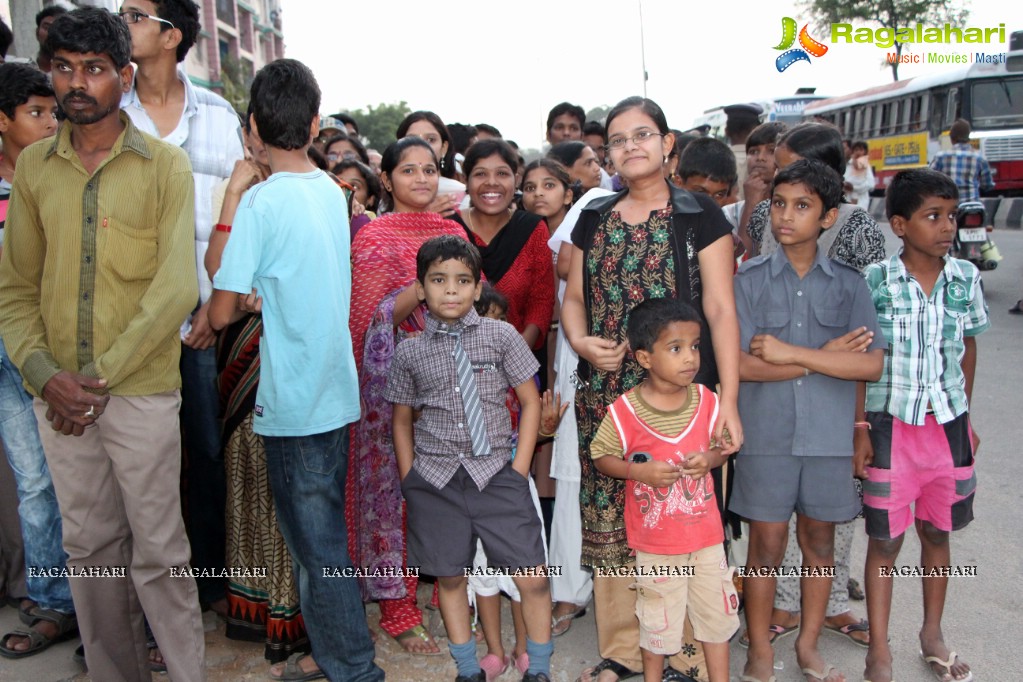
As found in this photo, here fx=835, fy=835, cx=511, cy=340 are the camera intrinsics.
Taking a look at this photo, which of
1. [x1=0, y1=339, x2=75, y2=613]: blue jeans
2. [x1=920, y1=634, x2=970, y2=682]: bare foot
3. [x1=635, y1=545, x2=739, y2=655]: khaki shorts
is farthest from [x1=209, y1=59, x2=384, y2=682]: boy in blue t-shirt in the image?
[x1=920, y1=634, x2=970, y2=682]: bare foot

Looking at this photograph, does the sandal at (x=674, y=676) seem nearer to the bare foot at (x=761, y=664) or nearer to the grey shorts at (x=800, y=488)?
the bare foot at (x=761, y=664)

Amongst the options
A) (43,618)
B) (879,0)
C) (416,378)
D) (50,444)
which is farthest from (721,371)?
(879,0)

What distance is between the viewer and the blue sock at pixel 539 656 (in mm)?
2980

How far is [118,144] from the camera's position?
2.65 m

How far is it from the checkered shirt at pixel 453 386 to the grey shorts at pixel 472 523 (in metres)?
0.05

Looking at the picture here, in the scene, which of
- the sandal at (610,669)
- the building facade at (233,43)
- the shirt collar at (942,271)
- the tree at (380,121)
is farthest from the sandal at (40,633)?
the tree at (380,121)

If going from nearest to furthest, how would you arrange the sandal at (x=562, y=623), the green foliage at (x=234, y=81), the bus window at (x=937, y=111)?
the sandal at (x=562, y=623) < the bus window at (x=937, y=111) < the green foliage at (x=234, y=81)

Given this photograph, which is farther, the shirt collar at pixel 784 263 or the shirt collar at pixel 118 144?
the shirt collar at pixel 784 263

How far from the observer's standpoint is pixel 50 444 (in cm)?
270

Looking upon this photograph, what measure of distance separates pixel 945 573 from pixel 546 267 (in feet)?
6.56

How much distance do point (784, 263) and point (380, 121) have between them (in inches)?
2582

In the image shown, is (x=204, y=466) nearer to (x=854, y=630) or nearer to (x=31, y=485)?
(x=31, y=485)

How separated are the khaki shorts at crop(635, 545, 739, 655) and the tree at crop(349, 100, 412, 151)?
57.6 meters

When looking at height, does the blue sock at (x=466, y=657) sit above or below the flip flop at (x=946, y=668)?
above
